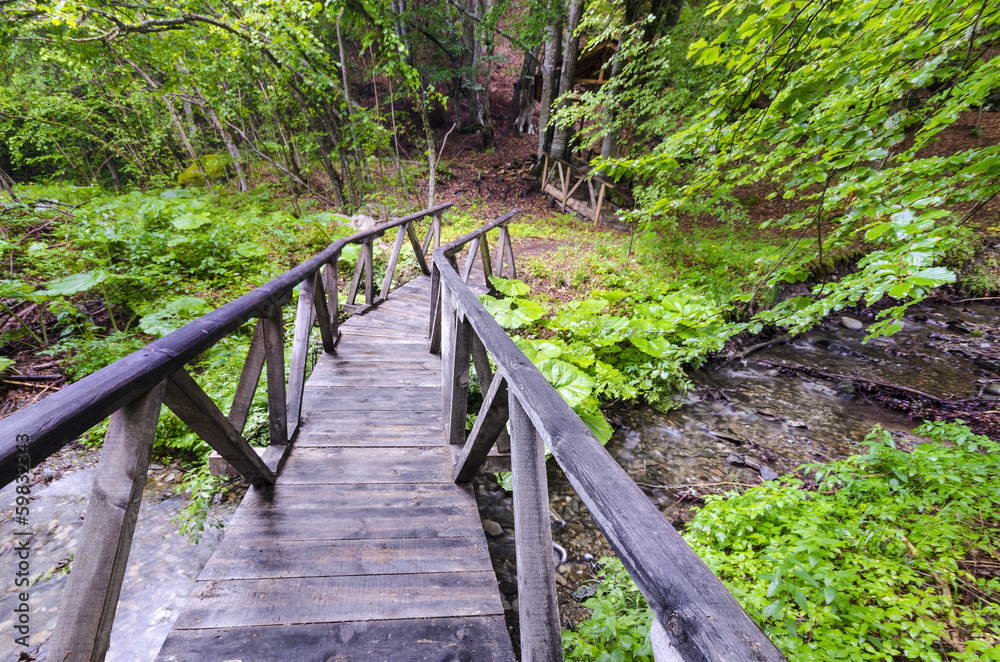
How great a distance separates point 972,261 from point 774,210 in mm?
5362

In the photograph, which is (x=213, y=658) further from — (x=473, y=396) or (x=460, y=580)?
(x=473, y=396)

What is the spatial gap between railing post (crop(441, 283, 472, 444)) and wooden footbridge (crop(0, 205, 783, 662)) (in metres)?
0.01

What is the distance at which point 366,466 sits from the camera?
92.2 inches

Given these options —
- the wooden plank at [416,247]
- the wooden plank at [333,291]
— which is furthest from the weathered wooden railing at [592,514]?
the wooden plank at [416,247]

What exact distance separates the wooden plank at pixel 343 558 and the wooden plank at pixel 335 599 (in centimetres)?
4

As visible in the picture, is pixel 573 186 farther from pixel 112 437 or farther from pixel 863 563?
pixel 112 437

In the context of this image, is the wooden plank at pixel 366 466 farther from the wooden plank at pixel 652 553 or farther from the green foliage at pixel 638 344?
the green foliage at pixel 638 344

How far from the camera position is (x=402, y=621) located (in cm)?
150

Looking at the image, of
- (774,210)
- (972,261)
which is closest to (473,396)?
(972,261)

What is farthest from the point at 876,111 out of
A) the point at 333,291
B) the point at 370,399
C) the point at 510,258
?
the point at 510,258

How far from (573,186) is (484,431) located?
1300cm

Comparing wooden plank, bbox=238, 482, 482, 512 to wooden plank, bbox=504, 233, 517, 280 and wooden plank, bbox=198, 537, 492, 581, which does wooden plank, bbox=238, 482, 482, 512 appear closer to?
wooden plank, bbox=198, 537, 492, 581

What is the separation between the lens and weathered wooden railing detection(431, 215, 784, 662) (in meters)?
0.57

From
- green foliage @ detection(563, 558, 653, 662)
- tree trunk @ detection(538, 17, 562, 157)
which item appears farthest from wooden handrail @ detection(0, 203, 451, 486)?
tree trunk @ detection(538, 17, 562, 157)
